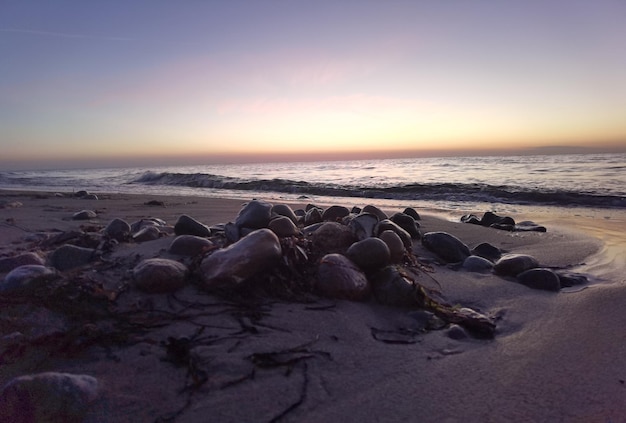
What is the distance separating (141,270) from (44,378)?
112cm

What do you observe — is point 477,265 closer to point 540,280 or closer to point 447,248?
point 447,248

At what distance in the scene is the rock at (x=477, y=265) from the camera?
148 inches

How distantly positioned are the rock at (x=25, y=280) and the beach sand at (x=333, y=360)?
20cm

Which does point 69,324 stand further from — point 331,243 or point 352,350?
point 331,243

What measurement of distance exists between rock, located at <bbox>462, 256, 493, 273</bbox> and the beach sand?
69 centimetres

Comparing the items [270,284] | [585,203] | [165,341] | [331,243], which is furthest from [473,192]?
[165,341]

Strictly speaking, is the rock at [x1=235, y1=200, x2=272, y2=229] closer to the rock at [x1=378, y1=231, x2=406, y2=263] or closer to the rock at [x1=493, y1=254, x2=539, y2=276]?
the rock at [x1=378, y1=231, x2=406, y2=263]

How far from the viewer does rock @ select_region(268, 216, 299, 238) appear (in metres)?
3.55

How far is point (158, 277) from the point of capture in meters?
2.63

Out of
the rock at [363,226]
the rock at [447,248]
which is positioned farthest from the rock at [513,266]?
the rock at [363,226]

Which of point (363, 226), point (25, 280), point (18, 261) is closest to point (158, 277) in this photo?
point (25, 280)

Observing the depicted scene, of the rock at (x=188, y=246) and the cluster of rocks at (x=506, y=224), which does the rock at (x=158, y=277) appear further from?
the cluster of rocks at (x=506, y=224)

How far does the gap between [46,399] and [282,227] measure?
89.1 inches

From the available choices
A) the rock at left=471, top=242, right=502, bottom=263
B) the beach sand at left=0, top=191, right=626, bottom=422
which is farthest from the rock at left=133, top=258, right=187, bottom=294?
the rock at left=471, top=242, right=502, bottom=263
